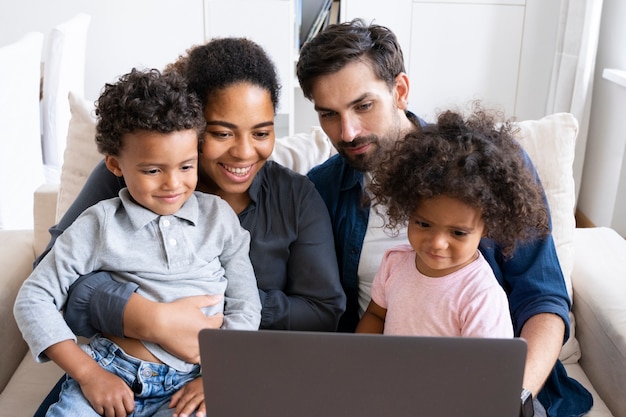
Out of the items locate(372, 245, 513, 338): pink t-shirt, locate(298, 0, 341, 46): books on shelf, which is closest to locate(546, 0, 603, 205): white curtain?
locate(298, 0, 341, 46): books on shelf

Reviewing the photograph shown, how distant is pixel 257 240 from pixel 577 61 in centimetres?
235

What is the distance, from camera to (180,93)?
1277 millimetres

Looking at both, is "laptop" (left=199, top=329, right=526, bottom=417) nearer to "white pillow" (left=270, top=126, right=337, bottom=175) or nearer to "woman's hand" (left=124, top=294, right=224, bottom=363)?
"woman's hand" (left=124, top=294, right=224, bottom=363)

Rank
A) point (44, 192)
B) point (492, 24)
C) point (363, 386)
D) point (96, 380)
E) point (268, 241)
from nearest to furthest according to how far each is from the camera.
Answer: point (363, 386)
point (96, 380)
point (268, 241)
point (44, 192)
point (492, 24)

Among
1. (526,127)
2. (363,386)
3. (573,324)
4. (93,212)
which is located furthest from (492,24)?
(363,386)

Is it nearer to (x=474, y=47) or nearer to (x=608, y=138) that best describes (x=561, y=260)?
(x=608, y=138)

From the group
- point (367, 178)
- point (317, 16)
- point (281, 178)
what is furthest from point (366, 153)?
point (317, 16)

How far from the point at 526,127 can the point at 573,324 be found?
464mm

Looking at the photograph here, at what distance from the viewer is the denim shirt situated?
136 centimetres

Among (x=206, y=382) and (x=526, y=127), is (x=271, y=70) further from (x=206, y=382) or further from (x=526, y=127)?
(x=206, y=382)

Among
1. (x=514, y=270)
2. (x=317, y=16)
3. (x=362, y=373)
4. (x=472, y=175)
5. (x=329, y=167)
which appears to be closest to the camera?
(x=362, y=373)

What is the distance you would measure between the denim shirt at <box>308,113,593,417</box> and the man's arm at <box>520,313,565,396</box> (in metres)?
0.02

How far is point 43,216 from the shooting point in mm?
1752

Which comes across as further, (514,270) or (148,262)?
(514,270)
